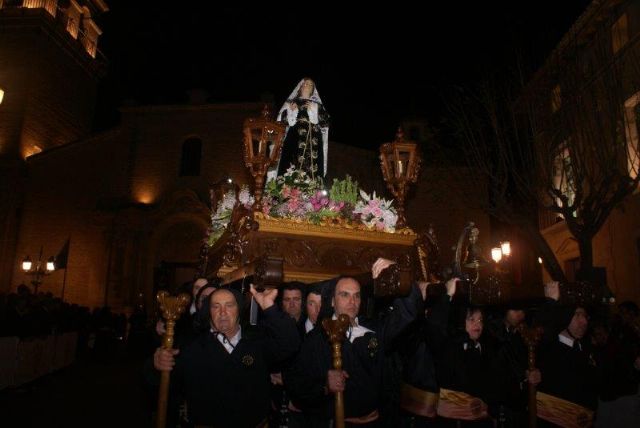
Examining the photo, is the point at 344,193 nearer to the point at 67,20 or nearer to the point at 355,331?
the point at 355,331

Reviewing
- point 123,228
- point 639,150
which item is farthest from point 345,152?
point 639,150

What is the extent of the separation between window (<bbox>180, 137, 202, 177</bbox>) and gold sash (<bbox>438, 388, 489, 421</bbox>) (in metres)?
22.1

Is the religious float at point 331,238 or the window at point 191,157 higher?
the window at point 191,157

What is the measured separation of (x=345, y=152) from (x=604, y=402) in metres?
20.1

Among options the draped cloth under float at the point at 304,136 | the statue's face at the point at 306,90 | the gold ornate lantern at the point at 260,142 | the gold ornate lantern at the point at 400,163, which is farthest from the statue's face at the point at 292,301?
the statue's face at the point at 306,90

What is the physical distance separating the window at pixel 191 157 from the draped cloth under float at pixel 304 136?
19.0m

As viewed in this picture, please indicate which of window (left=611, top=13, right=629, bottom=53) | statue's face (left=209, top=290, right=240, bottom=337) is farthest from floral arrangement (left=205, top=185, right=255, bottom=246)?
window (left=611, top=13, right=629, bottom=53)

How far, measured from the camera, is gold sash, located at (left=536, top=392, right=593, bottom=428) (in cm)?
484

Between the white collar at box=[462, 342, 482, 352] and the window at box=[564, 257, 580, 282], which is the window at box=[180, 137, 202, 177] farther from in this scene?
the white collar at box=[462, 342, 482, 352]

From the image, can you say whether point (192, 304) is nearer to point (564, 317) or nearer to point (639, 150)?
point (564, 317)

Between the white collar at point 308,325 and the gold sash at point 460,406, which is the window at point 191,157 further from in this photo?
the gold sash at point 460,406

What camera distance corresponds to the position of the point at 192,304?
20.6 ft

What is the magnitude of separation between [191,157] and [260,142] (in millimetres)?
21228

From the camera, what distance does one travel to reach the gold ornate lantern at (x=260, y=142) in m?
5.46
